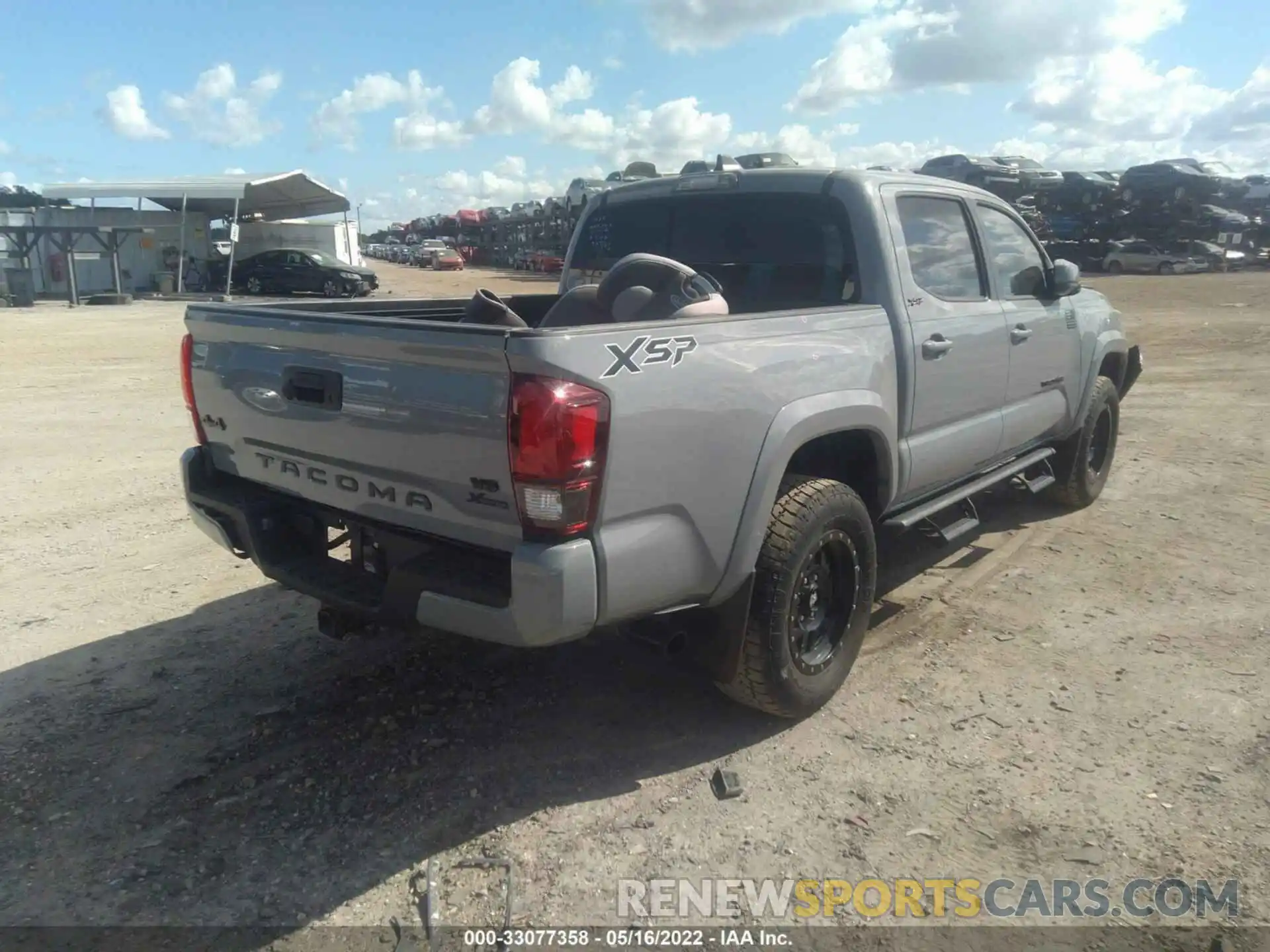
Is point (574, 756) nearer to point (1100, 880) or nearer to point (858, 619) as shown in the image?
point (858, 619)

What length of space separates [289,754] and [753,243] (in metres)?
2.86

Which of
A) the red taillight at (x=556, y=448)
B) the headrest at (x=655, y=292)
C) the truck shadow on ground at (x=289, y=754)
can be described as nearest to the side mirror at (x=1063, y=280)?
the headrest at (x=655, y=292)

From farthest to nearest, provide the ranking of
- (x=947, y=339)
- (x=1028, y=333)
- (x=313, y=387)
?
1. (x=1028, y=333)
2. (x=947, y=339)
3. (x=313, y=387)

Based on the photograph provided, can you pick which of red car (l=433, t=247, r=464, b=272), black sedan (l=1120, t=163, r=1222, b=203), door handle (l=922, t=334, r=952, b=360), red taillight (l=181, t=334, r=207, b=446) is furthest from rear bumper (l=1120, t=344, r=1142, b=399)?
red car (l=433, t=247, r=464, b=272)

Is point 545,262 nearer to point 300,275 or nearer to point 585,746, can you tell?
point 300,275

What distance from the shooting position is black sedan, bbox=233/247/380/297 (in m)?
30.0

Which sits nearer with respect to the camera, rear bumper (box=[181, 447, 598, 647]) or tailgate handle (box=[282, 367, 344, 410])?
rear bumper (box=[181, 447, 598, 647])

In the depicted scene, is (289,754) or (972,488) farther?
(972,488)

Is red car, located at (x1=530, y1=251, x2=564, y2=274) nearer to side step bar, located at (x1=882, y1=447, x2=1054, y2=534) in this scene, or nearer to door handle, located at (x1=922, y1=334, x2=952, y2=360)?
side step bar, located at (x1=882, y1=447, x2=1054, y2=534)

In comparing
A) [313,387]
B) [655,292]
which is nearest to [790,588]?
[655,292]

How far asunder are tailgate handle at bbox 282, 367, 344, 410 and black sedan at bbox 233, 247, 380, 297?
2802cm

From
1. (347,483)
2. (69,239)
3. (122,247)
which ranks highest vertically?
(122,247)

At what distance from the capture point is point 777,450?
316 cm

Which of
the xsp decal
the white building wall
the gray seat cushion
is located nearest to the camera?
the xsp decal
